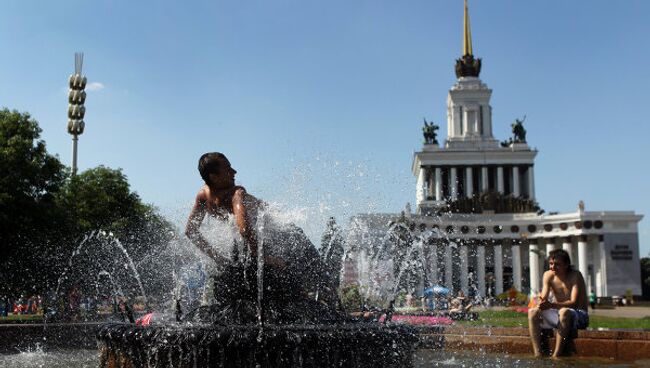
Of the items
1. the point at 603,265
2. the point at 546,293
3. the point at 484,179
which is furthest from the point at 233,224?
the point at 484,179

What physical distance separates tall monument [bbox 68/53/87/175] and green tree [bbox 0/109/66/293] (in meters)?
32.8

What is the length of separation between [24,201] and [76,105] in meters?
36.2

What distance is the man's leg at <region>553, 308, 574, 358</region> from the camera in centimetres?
725

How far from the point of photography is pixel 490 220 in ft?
238

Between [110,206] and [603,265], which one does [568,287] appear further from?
[603,265]

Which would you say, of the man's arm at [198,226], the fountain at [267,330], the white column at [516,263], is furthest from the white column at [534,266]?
the man's arm at [198,226]

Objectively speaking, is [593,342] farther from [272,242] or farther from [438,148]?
[438,148]

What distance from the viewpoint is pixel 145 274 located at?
30.3 metres

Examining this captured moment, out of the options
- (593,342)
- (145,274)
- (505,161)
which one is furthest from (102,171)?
(505,161)

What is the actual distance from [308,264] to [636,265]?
66.7 m

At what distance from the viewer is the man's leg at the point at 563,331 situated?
725 cm

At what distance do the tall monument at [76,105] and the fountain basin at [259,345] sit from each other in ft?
168

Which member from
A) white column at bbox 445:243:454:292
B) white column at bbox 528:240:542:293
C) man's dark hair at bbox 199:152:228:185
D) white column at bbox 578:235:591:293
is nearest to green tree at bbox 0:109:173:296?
man's dark hair at bbox 199:152:228:185

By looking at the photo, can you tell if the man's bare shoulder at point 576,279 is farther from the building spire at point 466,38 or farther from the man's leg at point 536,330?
the building spire at point 466,38
